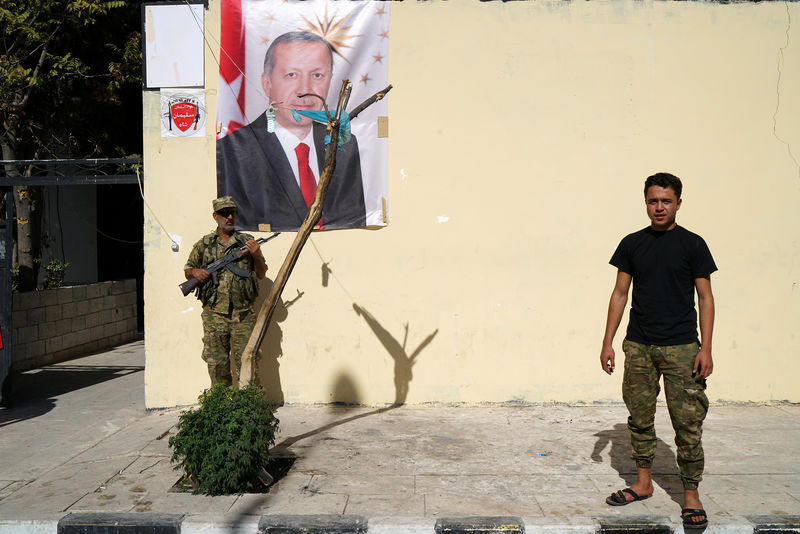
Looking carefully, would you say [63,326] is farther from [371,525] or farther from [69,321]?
Answer: [371,525]

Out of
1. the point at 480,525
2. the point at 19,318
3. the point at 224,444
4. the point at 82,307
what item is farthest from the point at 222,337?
the point at 82,307

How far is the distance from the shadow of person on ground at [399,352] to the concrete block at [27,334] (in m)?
5.96

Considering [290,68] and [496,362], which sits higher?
[290,68]

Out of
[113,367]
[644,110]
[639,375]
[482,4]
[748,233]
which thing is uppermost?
[482,4]

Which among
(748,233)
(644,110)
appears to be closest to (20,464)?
(644,110)

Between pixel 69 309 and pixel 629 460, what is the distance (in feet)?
30.8

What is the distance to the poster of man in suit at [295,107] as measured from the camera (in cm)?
712

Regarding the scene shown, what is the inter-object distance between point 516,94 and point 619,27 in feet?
4.06

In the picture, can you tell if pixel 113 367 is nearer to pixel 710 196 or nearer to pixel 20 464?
pixel 20 464

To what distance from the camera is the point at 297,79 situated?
23.6 feet

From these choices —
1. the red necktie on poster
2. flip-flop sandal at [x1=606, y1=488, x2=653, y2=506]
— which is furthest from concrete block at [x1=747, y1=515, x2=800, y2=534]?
the red necktie on poster

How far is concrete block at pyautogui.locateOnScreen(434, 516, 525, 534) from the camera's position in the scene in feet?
13.4

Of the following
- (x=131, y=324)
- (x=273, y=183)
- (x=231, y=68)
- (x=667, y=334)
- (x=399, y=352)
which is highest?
(x=231, y=68)

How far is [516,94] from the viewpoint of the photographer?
23.3 feet
